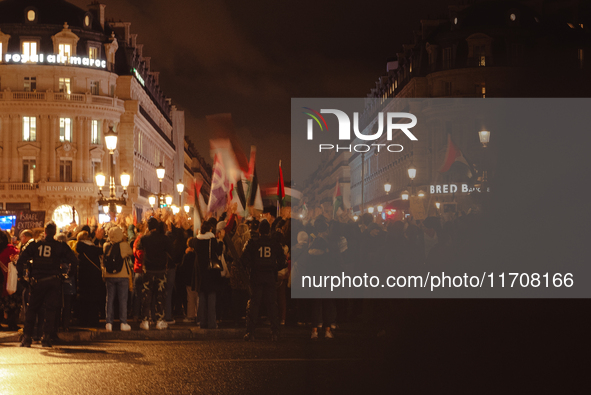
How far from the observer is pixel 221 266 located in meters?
12.6

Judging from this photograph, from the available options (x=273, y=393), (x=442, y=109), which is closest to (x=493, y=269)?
(x=273, y=393)

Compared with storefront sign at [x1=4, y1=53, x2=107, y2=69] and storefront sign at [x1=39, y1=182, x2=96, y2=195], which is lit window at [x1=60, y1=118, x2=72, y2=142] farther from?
storefront sign at [x1=4, y1=53, x2=107, y2=69]

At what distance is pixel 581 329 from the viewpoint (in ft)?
36.0

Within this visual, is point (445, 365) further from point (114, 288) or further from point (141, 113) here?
point (141, 113)

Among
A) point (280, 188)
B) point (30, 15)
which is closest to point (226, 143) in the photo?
point (280, 188)

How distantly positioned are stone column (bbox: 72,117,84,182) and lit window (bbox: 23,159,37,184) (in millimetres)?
2821

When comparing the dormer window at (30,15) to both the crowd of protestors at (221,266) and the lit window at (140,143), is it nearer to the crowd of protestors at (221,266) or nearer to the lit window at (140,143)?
the lit window at (140,143)

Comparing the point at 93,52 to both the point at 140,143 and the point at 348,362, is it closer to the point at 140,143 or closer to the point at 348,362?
the point at 140,143

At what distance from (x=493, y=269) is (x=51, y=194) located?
4328 cm

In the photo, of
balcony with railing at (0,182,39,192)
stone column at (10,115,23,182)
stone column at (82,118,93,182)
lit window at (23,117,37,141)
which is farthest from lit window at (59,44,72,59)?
balcony with railing at (0,182,39,192)

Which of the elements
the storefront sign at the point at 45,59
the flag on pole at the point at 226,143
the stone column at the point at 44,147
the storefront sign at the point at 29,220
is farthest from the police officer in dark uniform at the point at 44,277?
the storefront sign at the point at 45,59

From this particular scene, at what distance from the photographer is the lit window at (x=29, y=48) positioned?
55031 mm

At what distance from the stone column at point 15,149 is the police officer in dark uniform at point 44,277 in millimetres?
46905

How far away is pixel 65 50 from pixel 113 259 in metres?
46.8
